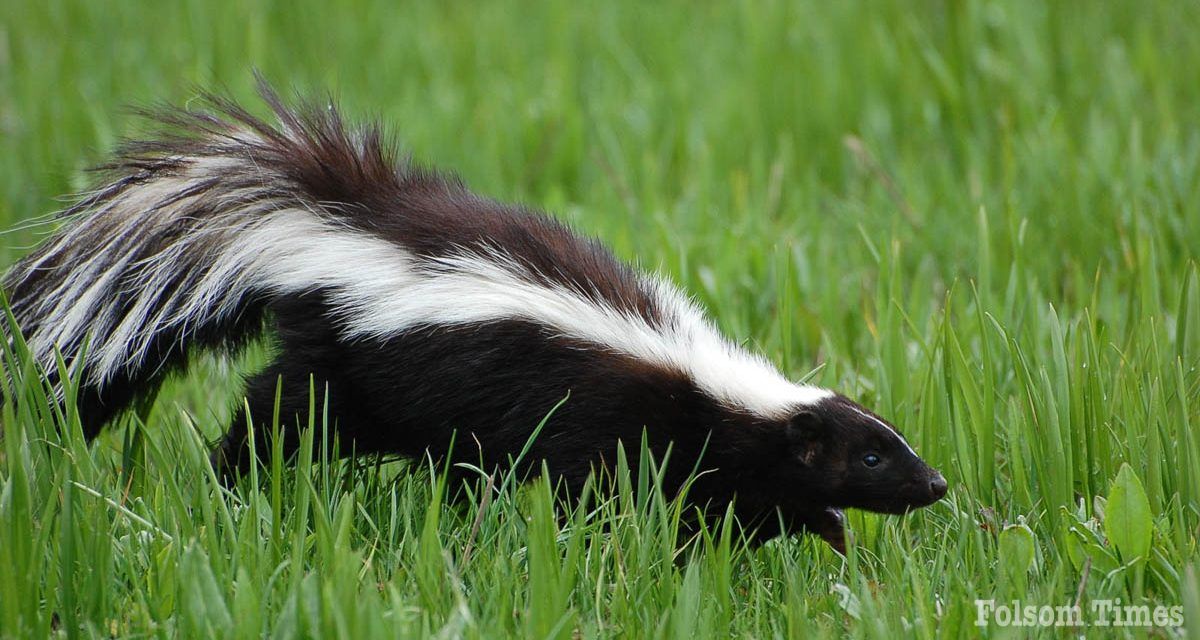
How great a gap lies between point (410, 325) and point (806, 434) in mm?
1161

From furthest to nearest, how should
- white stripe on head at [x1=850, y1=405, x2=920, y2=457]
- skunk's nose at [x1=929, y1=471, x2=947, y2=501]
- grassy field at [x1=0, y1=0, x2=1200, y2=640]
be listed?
1. white stripe on head at [x1=850, y1=405, x2=920, y2=457]
2. skunk's nose at [x1=929, y1=471, x2=947, y2=501]
3. grassy field at [x1=0, y1=0, x2=1200, y2=640]

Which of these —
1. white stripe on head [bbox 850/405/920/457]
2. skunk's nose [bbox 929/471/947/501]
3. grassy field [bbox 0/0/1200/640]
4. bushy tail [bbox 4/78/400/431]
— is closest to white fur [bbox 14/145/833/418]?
bushy tail [bbox 4/78/400/431]

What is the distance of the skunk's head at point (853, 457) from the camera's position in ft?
11.6

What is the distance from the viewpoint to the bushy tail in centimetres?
365

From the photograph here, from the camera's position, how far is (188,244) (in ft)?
12.0

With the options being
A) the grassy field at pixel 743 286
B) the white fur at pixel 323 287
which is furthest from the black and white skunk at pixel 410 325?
the grassy field at pixel 743 286

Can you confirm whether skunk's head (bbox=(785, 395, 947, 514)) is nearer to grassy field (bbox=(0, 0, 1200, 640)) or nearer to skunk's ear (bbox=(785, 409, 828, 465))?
skunk's ear (bbox=(785, 409, 828, 465))

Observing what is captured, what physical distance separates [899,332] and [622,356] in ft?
3.76

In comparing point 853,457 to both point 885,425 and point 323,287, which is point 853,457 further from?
point 323,287

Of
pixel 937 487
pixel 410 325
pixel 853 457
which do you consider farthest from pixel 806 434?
pixel 410 325

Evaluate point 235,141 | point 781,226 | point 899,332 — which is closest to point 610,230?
point 781,226

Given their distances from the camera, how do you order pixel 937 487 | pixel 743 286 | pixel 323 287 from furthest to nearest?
1. pixel 743 286
2. pixel 323 287
3. pixel 937 487

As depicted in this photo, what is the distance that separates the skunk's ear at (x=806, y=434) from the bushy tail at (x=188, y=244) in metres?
1.36

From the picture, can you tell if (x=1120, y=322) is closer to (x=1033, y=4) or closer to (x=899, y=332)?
(x=899, y=332)
